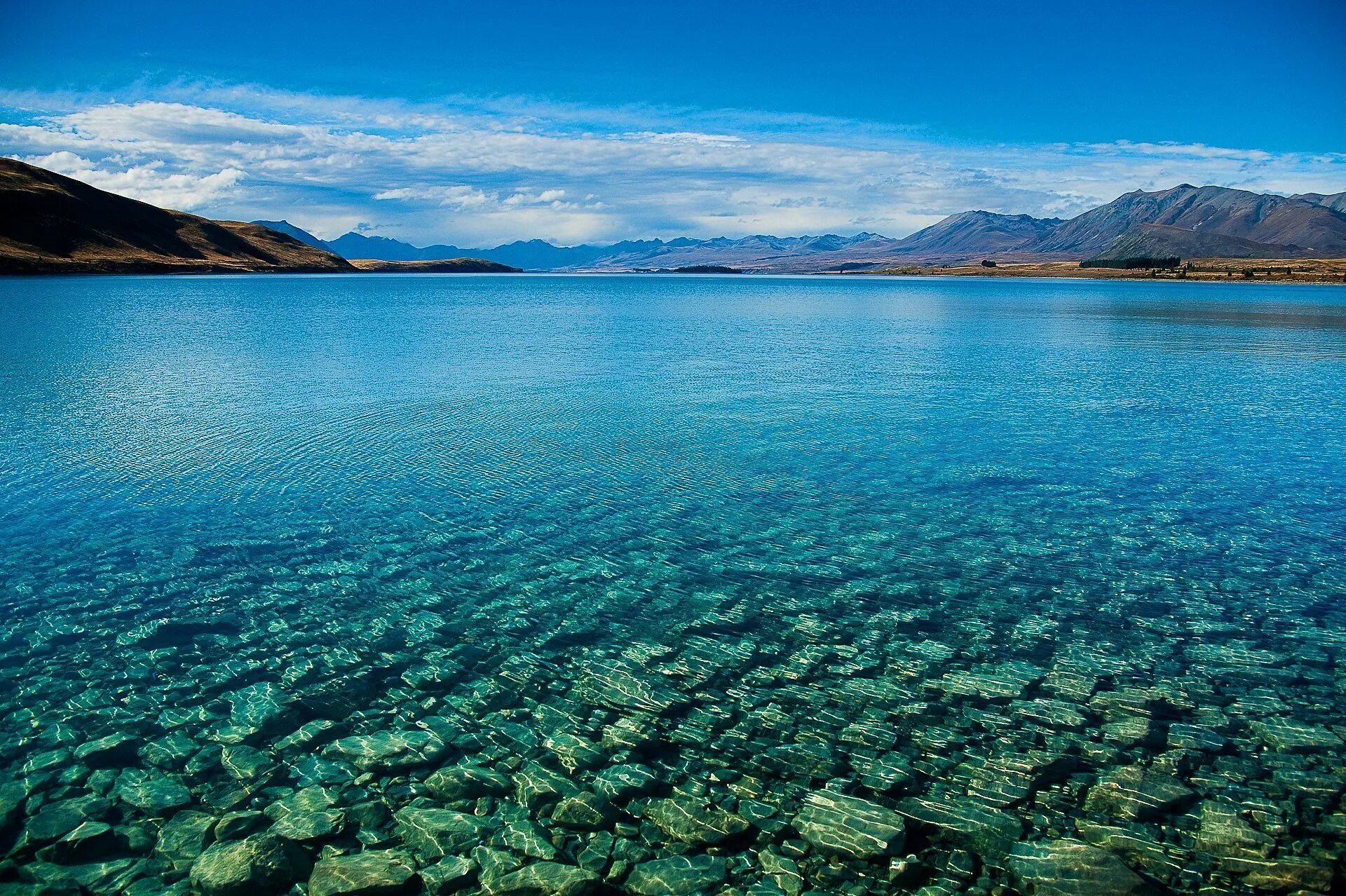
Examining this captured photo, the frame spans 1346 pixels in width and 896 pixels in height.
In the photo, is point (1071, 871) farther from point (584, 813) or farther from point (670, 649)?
point (670, 649)

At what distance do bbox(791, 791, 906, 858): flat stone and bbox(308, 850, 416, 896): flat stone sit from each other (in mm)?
4569

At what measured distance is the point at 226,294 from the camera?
442 feet

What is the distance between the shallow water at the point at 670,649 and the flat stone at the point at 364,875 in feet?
0.18

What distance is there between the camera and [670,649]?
1412 cm

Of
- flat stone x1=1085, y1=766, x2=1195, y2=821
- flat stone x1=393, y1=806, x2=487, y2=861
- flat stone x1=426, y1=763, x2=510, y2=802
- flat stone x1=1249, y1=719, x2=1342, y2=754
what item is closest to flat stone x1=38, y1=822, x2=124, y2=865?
flat stone x1=393, y1=806, x2=487, y2=861

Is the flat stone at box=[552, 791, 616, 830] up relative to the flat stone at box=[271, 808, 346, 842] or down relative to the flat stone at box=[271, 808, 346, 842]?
down

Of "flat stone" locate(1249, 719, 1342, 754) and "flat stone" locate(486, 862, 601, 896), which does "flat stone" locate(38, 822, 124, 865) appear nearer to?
"flat stone" locate(486, 862, 601, 896)

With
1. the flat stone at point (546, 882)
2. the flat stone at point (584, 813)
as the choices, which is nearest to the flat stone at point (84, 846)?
the flat stone at point (546, 882)

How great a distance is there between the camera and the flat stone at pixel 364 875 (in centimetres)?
876

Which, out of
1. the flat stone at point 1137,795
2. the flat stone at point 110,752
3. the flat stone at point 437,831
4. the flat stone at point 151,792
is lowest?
the flat stone at point 437,831

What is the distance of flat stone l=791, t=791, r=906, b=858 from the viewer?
9.40 metres

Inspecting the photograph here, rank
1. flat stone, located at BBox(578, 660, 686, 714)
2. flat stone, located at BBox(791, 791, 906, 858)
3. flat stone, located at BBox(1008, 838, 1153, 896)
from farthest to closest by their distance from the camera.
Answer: flat stone, located at BBox(578, 660, 686, 714) < flat stone, located at BBox(791, 791, 906, 858) < flat stone, located at BBox(1008, 838, 1153, 896)

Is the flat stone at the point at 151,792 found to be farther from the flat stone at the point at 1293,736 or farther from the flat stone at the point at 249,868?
the flat stone at the point at 1293,736

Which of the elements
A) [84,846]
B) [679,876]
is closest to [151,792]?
[84,846]
